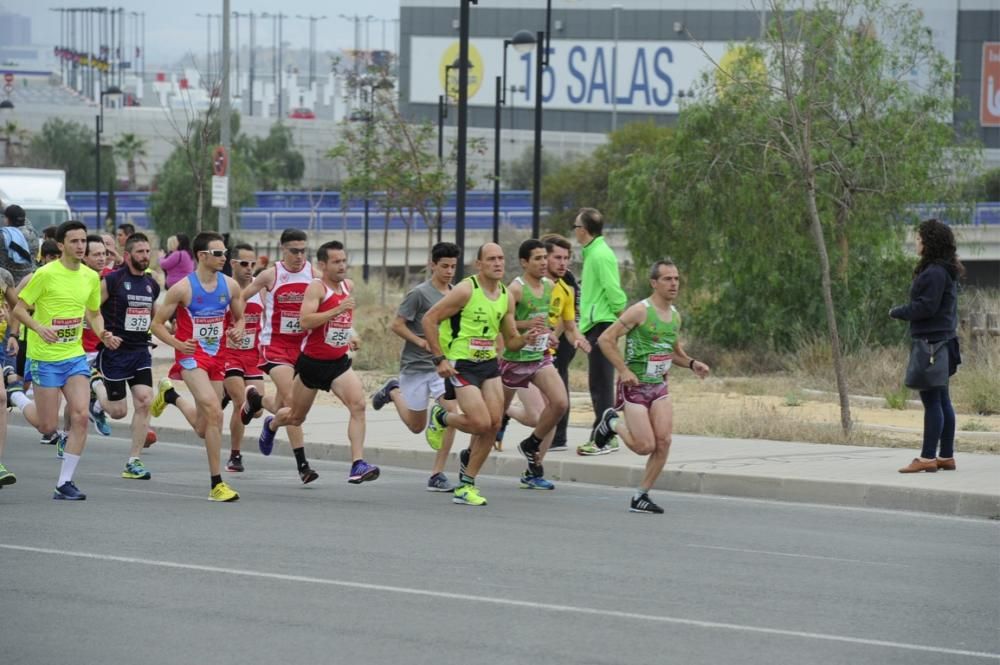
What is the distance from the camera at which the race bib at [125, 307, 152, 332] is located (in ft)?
43.3

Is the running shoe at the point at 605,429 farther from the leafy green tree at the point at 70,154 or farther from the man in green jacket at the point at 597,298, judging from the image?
the leafy green tree at the point at 70,154

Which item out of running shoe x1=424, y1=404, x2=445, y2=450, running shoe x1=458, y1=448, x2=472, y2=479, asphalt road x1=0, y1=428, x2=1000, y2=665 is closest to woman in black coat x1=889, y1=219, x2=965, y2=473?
asphalt road x1=0, y1=428, x2=1000, y2=665

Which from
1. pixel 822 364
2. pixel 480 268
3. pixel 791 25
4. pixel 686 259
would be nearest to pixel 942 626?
pixel 480 268

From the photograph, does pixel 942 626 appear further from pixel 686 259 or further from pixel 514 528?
pixel 686 259

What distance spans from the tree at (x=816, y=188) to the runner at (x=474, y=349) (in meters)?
13.4

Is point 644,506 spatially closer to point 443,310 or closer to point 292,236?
point 443,310

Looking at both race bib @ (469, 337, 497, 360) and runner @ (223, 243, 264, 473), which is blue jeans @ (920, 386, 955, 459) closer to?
race bib @ (469, 337, 497, 360)

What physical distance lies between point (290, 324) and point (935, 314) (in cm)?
503

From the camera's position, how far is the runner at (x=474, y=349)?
39.0 ft

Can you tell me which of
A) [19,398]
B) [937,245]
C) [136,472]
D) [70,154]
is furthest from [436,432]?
[70,154]

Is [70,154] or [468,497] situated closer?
[468,497]

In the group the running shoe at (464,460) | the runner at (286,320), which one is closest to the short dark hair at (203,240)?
the runner at (286,320)

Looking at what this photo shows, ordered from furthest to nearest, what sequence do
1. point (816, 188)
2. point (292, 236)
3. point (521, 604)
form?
1. point (816, 188)
2. point (292, 236)
3. point (521, 604)

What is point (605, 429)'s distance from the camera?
1310 cm
